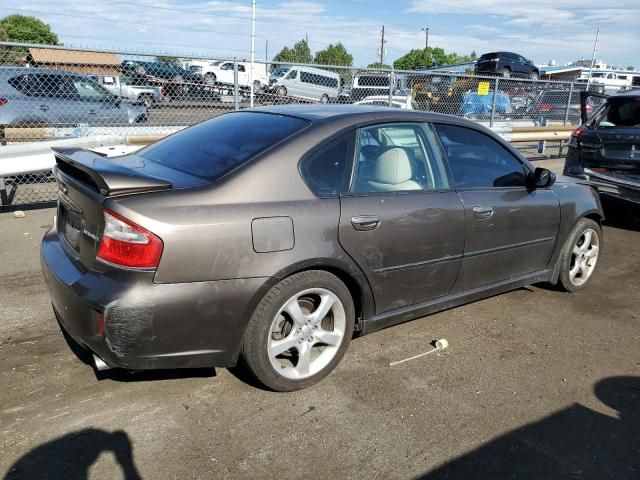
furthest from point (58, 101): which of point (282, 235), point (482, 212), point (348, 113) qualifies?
point (482, 212)

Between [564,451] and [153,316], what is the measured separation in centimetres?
210

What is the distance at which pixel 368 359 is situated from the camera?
3490mm

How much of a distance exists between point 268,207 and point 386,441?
1.32 m

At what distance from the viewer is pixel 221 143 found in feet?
10.8

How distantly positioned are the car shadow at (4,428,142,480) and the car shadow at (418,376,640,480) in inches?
54.3

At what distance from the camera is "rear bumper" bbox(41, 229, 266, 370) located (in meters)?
2.52

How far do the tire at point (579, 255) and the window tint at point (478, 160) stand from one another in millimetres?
900

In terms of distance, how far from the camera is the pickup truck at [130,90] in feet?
27.2

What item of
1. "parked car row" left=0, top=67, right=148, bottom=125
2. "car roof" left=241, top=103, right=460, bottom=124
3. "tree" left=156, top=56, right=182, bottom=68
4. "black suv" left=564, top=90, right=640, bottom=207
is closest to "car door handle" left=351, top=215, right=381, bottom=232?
"car roof" left=241, top=103, right=460, bottom=124

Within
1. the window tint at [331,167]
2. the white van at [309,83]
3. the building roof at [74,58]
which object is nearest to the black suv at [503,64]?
the white van at [309,83]

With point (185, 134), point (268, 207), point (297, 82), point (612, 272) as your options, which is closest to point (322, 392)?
point (268, 207)

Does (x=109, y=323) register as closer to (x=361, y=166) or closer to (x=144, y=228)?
(x=144, y=228)

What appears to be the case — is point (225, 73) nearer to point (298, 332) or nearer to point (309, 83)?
point (309, 83)

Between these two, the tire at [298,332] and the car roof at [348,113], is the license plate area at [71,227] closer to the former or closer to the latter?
the tire at [298,332]
